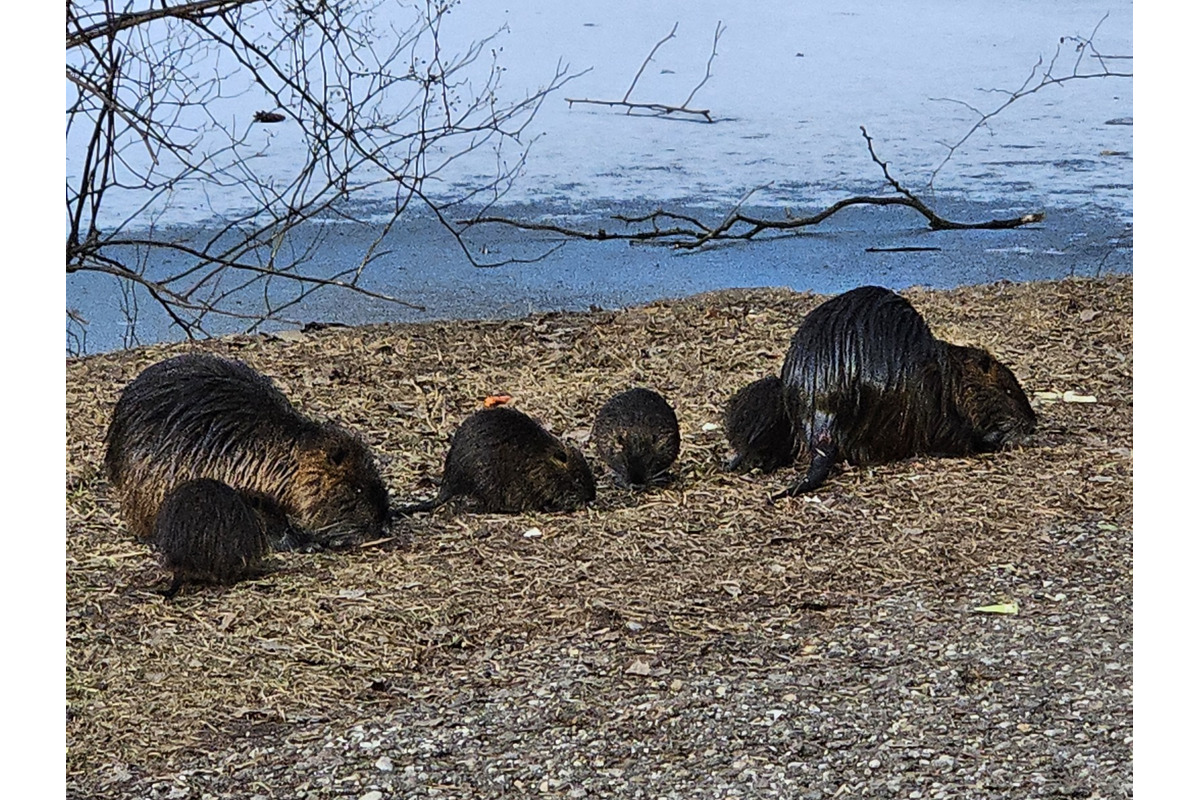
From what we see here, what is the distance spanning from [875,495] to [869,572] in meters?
0.63

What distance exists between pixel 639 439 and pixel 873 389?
83 centimetres

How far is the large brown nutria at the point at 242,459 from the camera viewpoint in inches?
182

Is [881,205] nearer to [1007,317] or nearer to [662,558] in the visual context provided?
[1007,317]

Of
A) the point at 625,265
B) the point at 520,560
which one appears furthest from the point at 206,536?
the point at 625,265

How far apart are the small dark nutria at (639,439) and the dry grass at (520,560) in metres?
0.10

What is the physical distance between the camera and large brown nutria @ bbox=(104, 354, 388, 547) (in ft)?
15.1

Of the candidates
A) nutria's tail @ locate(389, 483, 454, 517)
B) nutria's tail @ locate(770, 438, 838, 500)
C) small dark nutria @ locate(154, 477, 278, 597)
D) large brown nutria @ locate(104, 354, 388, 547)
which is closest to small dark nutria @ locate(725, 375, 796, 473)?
nutria's tail @ locate(770, 438, 838, 500)

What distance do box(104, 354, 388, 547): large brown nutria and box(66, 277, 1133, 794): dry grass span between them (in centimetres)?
13

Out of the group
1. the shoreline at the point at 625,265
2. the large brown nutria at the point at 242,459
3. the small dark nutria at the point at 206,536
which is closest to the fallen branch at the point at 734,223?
the shoreline at the point at 625,265

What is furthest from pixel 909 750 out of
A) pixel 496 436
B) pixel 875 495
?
pixel 496 436

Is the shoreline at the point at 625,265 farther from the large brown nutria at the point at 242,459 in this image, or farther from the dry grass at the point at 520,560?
the large brown nutria at the point at 242,459

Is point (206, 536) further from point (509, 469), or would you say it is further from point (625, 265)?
point (625, 265)

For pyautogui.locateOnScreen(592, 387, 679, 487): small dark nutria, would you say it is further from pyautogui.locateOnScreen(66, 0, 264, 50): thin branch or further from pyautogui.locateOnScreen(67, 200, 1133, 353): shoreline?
pyautogui.locateOnScreen(67, 200, 1133, 353): shoreline

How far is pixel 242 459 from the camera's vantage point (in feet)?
15.2
